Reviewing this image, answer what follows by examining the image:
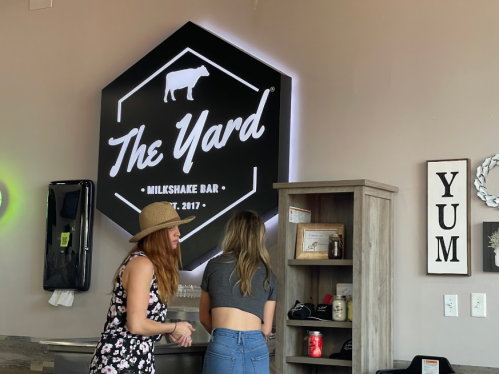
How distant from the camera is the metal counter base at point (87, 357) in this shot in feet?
10.6

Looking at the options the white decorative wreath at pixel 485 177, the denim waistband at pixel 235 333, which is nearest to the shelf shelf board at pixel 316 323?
the denim waistband at pixel 235 333

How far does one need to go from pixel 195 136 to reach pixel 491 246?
1.97 metres

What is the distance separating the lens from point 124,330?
279 centimetres

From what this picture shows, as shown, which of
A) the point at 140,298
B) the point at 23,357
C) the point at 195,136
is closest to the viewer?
the point at 140,298

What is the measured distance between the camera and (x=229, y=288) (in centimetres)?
309

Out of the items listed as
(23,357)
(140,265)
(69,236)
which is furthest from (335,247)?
(23,357)

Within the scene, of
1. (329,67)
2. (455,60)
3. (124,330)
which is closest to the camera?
(124,330)

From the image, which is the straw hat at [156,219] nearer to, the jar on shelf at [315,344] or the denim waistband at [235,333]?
the denim waistband at [235,333]

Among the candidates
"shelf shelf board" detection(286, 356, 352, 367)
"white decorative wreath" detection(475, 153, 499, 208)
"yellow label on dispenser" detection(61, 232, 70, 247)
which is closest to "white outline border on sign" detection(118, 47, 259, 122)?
"yellow label on dispenser" detection(61, 232, 70, 247)

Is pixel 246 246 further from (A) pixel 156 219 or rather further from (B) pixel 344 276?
(B) pixel 344 276

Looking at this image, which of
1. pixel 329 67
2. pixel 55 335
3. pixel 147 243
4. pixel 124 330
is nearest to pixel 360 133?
pixel 329 67

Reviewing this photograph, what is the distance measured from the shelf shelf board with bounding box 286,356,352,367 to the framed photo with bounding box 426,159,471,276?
70 centimetres

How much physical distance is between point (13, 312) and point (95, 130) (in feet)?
4.92

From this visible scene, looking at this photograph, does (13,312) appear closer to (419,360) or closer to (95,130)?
(95,130)
